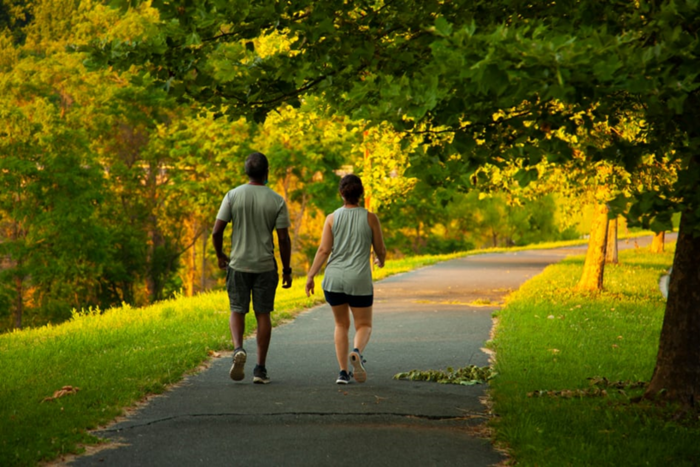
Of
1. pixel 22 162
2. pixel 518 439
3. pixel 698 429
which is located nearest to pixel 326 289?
pixel 518 439

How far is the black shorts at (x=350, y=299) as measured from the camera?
8250 mm

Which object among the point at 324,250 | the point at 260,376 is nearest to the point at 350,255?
the point at 324,250

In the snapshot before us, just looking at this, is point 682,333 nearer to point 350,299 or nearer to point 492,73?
point 350,299

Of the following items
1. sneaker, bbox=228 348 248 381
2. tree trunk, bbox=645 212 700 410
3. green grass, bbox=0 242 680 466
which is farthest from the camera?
sneaker, bbox=228 348 248 381

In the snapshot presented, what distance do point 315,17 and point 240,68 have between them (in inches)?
51.0

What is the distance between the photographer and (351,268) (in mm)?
8203

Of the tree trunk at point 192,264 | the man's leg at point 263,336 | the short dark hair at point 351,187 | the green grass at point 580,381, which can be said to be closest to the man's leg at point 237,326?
the man's leg at point 263,336

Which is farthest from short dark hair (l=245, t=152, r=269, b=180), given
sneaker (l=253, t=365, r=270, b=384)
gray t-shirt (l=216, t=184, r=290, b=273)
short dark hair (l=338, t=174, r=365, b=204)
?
sneaker (l=253, t=365, r=270, b=384)

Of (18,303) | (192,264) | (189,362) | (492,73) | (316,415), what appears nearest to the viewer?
(492,73)

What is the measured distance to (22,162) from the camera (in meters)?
32.9

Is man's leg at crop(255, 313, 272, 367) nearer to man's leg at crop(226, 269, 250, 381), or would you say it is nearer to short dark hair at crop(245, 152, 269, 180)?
man's leg at crop(226, 269, 250, 381)

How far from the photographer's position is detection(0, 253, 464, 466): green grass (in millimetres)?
6063

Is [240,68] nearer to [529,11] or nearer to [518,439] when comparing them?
[529,11]

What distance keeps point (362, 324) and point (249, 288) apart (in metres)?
1.06
